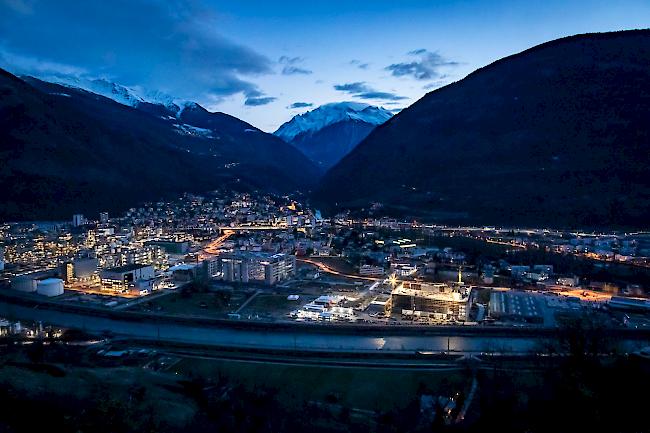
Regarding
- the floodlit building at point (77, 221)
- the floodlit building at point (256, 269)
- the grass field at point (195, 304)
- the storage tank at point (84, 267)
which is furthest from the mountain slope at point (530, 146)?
the storage tank at point (84, 267)

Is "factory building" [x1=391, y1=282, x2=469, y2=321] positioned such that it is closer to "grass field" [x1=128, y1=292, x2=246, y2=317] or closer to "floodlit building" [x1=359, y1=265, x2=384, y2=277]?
"floodlit building" [x1=359, y1=265, x2=384, y2=277]

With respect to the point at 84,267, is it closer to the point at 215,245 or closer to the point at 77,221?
the point at 215,245

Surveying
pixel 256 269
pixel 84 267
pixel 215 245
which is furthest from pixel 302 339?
pixel 215 245

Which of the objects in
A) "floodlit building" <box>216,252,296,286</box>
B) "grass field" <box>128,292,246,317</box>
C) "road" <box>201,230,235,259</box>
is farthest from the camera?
"road" <box>201,230,235,259</box>

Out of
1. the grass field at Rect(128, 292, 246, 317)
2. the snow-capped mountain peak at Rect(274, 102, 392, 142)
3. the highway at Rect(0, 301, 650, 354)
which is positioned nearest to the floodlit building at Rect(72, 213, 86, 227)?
the highway at Rect(0, 301, 650, 354)

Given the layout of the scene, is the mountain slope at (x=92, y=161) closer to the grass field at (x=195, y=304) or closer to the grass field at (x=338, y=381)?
the grass field at (x=195, y=304)

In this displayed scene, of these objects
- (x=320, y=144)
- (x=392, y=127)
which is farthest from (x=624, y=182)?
(x=320, y=144)
